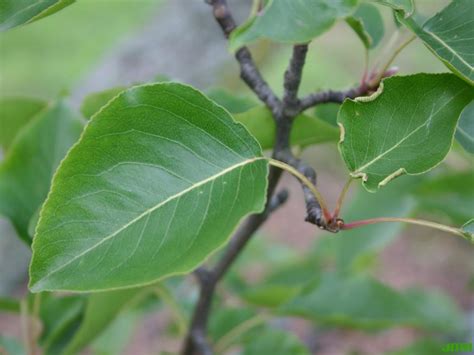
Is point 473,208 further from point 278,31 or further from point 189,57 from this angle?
point 189,57

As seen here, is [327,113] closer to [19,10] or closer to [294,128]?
[294,128]

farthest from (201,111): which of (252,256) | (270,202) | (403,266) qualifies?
(403,266)

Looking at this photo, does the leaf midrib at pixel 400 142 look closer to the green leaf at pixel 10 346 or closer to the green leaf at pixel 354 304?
the green leaf at pixel 354 304

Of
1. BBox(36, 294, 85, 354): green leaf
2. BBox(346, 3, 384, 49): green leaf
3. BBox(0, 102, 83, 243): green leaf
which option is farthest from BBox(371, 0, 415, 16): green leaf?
→ BBox(36, 294, 85, 354): green leaf

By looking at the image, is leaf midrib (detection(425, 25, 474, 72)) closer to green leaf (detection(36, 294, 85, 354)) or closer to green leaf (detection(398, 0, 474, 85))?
green leaf (detection(398, 0, 474, 85))

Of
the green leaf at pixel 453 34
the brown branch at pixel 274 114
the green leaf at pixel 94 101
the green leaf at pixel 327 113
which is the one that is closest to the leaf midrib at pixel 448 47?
the green leaf at pixel 453 34

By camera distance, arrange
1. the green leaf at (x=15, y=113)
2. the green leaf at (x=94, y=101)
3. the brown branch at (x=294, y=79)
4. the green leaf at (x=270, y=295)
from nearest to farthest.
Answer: the brown branch at (x=294, y=79) → the green leaf at (x=94, y=101) → the green leaf at (x=15, y=113) → the green leaf at (x=270, y=295)
